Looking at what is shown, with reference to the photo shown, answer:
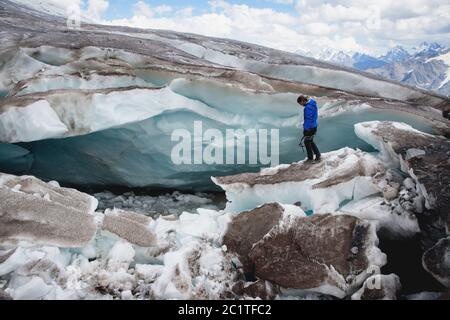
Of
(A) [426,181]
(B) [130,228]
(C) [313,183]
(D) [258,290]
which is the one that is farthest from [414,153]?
(B) [130,228]

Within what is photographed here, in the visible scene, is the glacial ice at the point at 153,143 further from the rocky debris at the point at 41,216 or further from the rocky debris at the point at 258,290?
the rocky debris at the point at 258,290

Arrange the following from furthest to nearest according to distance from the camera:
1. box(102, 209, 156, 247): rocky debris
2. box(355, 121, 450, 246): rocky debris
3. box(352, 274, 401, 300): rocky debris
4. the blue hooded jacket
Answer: the blue hooded jacket → box(102, 209, 156, 247): rocky debris → box(355, 121, 450, 246): rocky debris → box(352, 274, 401, 300): rocky debris

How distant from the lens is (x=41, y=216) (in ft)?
19.6

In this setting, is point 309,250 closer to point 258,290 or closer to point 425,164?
point 258,290

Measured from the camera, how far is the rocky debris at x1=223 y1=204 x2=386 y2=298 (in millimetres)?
5180

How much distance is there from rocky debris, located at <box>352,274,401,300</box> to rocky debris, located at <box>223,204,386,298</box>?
0.19 m

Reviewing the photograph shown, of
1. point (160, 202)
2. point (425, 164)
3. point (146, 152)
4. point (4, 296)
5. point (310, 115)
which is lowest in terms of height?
point (160, 202)

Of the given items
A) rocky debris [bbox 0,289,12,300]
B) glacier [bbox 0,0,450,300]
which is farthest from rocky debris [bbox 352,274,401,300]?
rocky debris [bbox 0,289,12,300]

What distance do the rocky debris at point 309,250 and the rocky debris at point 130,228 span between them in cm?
127

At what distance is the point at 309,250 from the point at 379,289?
104cm

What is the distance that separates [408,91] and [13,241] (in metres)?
12.3

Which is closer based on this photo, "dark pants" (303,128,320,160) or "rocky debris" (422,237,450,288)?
"rocky debris" (422,237,450,288)

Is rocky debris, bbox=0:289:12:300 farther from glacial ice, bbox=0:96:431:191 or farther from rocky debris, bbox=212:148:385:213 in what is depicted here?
glacial ice, bbox=0:96:431:191

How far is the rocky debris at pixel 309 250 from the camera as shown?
5180mm
